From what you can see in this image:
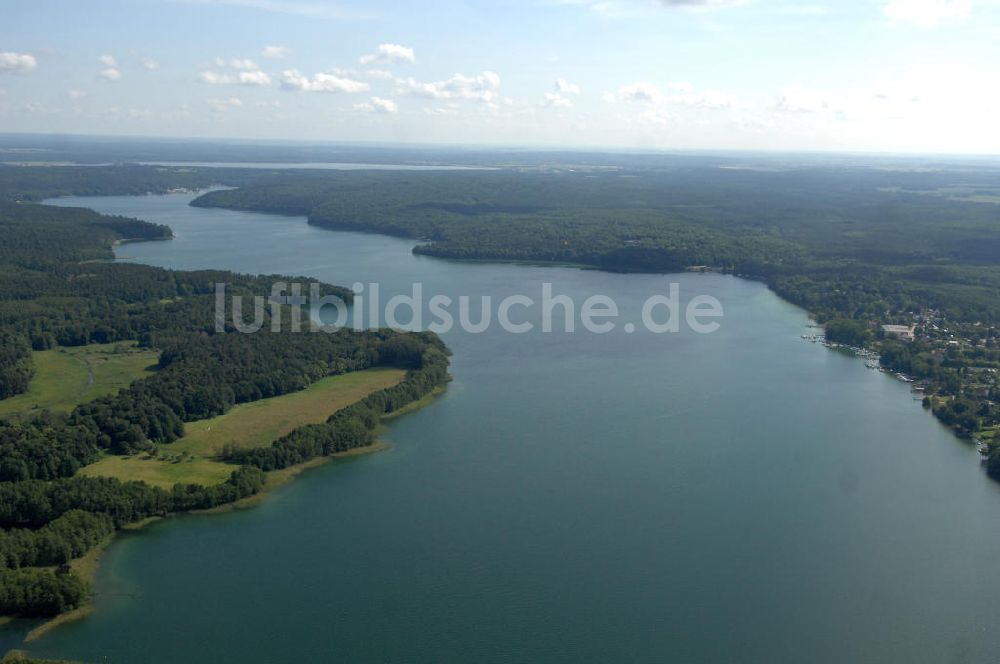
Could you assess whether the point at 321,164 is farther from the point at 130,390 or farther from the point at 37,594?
the point at 37,594

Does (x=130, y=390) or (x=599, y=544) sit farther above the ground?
(x=130, y=390)

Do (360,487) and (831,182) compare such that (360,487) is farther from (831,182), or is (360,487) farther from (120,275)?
(831,182)

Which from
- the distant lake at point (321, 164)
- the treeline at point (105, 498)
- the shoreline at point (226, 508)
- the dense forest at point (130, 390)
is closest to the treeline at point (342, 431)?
the dense forest at point (130, 390)

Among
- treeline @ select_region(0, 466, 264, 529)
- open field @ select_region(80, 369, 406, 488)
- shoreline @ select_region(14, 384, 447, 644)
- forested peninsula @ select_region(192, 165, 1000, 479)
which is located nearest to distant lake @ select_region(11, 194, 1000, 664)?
shoreline @ select_region(14, 384, 447, 644)

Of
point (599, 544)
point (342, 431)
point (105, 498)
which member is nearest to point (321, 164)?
point (342, 431)

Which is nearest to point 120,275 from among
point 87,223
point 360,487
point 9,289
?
point 9,289

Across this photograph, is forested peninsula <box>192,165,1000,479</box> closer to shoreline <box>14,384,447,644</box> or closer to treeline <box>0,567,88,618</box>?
shoreline <box>14,384,447,644</box>
